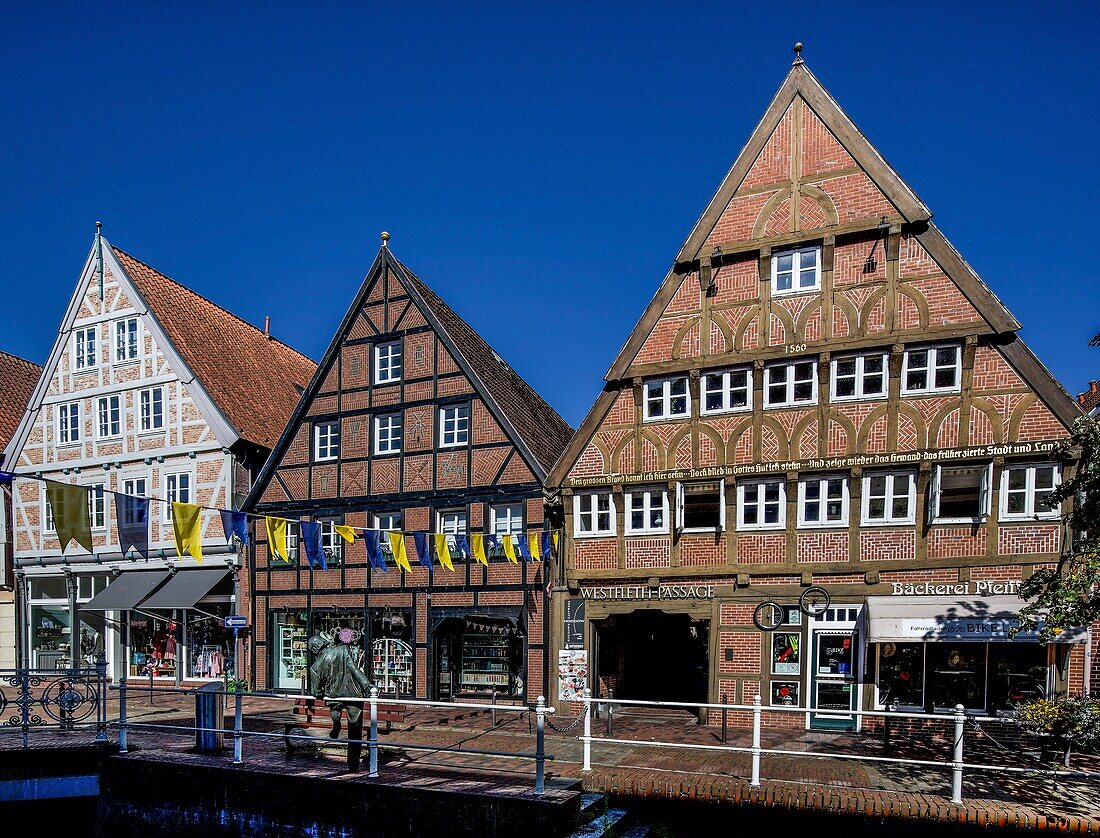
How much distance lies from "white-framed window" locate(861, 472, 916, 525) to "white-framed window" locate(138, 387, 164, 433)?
780 inches

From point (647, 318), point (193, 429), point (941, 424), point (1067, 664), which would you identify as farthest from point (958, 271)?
point (193, 429)

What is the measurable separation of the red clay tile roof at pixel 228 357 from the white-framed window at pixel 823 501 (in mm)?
15523

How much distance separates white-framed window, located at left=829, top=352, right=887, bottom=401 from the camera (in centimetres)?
1584

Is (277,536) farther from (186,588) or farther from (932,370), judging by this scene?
(932,370)

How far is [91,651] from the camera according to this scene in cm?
2427

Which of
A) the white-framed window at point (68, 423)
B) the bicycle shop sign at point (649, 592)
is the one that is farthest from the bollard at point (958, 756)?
the white-framed window at point (68, 423)

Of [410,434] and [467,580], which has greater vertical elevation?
[410,434]

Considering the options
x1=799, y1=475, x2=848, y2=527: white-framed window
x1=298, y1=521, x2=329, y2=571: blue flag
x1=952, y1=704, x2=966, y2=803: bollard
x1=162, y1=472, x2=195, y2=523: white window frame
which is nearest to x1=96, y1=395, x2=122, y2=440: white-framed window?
x1=162, y1=472, x2=195, y2=523: white window frame

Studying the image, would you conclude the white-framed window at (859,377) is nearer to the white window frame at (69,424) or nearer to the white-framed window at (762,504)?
the white-framed window at (762,504)

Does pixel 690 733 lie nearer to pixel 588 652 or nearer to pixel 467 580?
pixel 588 652

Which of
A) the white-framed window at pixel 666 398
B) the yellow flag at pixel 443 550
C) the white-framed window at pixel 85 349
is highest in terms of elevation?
the white-framed window at pixel 85 349

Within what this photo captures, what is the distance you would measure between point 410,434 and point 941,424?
12.5 meters

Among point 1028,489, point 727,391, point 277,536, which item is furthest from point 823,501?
point 277,536

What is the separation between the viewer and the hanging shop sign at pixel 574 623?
17.7 m
